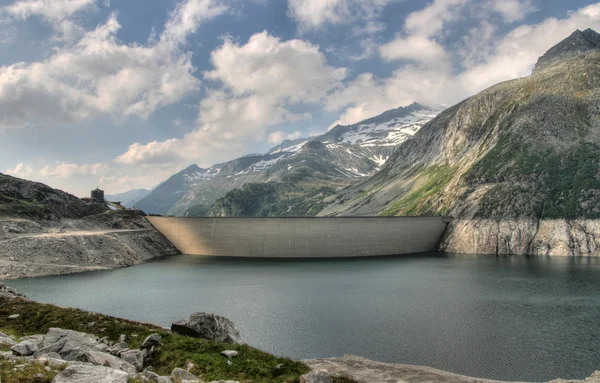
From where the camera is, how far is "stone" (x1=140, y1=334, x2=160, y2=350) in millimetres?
20578

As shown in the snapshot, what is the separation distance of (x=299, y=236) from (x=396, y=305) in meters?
48.6

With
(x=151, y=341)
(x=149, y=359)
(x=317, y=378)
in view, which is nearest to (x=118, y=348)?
(x=151, y=341)

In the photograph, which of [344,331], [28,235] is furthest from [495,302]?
[28,235]

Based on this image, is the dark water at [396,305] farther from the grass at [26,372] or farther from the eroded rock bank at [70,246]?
the grass at [26,372]

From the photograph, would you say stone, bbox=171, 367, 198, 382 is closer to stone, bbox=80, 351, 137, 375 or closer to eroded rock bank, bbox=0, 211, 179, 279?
stone, bbox=80, 351, 137, 375

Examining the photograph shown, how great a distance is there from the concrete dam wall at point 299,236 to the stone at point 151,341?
67.4 meters

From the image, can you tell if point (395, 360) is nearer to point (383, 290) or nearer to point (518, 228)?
point (383, 290)

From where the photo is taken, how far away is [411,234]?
9419 centimetres

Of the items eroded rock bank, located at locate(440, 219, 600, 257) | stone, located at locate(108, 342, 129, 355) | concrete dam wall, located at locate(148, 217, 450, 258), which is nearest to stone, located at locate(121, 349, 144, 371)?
stone, located at locate(108, 342, 129, 355)

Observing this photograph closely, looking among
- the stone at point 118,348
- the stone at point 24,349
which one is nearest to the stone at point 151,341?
the stone at point 118,348

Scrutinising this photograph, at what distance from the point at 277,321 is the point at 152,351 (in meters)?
16.7

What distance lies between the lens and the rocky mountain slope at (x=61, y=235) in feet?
205

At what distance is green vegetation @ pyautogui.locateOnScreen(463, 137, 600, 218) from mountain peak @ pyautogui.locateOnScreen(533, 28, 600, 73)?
3641 inches

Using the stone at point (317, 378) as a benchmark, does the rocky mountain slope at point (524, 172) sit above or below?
above
